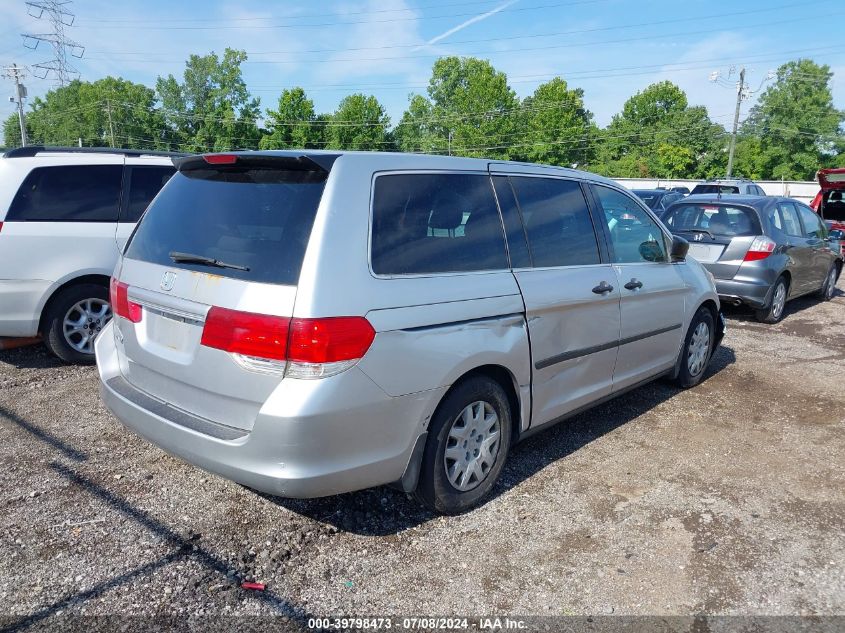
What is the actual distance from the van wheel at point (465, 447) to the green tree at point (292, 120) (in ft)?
226

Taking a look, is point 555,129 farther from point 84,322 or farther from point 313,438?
point 313,438

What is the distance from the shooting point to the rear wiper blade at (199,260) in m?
2.82

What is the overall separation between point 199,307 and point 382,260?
2.73 feet

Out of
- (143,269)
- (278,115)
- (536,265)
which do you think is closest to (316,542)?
(143,269)

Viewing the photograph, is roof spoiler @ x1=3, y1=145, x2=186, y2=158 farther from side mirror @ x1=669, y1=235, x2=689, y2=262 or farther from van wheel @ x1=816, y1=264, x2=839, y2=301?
van wheel @ x1=816, y1=264, x2=839, y2=301

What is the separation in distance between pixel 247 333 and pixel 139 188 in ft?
13.8

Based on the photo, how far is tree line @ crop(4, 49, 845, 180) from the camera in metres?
71.4

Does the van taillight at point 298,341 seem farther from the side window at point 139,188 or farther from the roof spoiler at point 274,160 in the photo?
the side window at point 139,188

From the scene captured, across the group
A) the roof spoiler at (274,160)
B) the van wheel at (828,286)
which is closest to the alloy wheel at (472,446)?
the roof spoiler at (274,160)

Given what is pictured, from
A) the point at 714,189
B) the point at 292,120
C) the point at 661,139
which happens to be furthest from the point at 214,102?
the point at 714,189

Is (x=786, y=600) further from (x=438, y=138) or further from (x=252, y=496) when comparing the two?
(x=438, y=138)

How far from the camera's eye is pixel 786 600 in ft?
9.16

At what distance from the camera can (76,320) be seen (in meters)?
5.72

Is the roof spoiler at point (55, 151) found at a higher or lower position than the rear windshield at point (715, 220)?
higher
